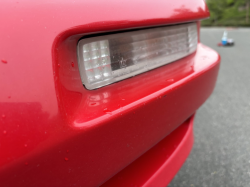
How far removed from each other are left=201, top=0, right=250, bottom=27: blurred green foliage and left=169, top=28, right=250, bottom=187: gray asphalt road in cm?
1527

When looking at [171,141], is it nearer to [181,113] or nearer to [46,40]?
[181,113]

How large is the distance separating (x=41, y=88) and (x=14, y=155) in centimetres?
19

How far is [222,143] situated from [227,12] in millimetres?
18618

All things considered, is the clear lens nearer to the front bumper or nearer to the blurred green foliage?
the front bumper

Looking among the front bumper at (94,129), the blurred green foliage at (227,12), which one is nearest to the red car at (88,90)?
the front bumper at (94,129)

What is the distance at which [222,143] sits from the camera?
188 cm

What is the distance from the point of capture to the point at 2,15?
1.98 ft

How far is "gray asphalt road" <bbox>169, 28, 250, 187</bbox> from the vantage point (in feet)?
4.95

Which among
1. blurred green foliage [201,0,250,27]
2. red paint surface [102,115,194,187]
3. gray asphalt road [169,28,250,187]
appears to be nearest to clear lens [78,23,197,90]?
red paint surface [102,115,194,187]

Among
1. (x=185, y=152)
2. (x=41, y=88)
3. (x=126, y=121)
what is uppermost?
(x=41, y=88)

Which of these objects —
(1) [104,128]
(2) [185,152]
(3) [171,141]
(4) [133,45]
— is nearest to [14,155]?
(1) [104,128]

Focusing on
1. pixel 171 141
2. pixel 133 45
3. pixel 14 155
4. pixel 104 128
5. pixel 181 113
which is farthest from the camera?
pixel 171 141

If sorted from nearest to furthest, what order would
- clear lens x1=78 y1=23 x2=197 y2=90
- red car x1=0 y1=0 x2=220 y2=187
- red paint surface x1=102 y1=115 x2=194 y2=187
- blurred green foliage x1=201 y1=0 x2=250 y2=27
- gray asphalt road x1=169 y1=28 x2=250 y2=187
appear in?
1. red car x1=0 y1=0 x2=220 y2=187
2. clear lens x1=78 y1=23 x2=197 y2=90
3. red paint surface x1=102 y1=115 x2=194 y2=187
4. gray asphalt road x1=169 y1=28 x2=250 y2=187
5. blurred green foliage x1=201 y1=0 x2=250 y2=27

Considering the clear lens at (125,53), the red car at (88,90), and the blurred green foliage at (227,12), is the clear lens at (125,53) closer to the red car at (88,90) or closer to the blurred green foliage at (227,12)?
the red car at (88,90)
